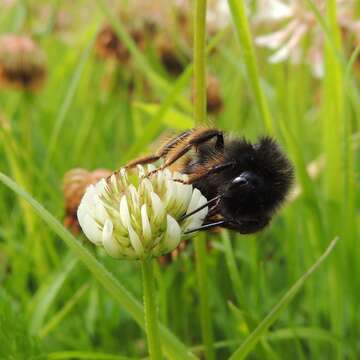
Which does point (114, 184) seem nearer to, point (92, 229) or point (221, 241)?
point (92, 229)

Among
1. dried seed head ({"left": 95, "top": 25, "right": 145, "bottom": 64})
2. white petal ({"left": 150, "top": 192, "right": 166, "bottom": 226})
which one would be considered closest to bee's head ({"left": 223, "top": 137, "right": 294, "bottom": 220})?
white petal ({"left": 150, "top": 192, "right": 166, "bottom": 226})

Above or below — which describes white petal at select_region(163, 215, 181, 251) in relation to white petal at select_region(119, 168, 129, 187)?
below

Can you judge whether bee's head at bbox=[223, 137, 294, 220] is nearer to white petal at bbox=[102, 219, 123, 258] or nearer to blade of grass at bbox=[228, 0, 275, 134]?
blade of grass at bbox=[228, 0, 275, 134]

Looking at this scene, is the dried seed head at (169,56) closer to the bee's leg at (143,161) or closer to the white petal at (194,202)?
the bee's leg at (143,161)

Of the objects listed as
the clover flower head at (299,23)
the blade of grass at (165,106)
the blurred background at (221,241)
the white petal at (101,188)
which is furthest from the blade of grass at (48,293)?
the clover flower head at (299,23)

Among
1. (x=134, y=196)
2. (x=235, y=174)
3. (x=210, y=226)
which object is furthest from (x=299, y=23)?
(x=134, y=196)

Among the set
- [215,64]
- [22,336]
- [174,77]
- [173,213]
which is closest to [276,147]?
[173,213]

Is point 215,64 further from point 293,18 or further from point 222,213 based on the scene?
point 222,213
